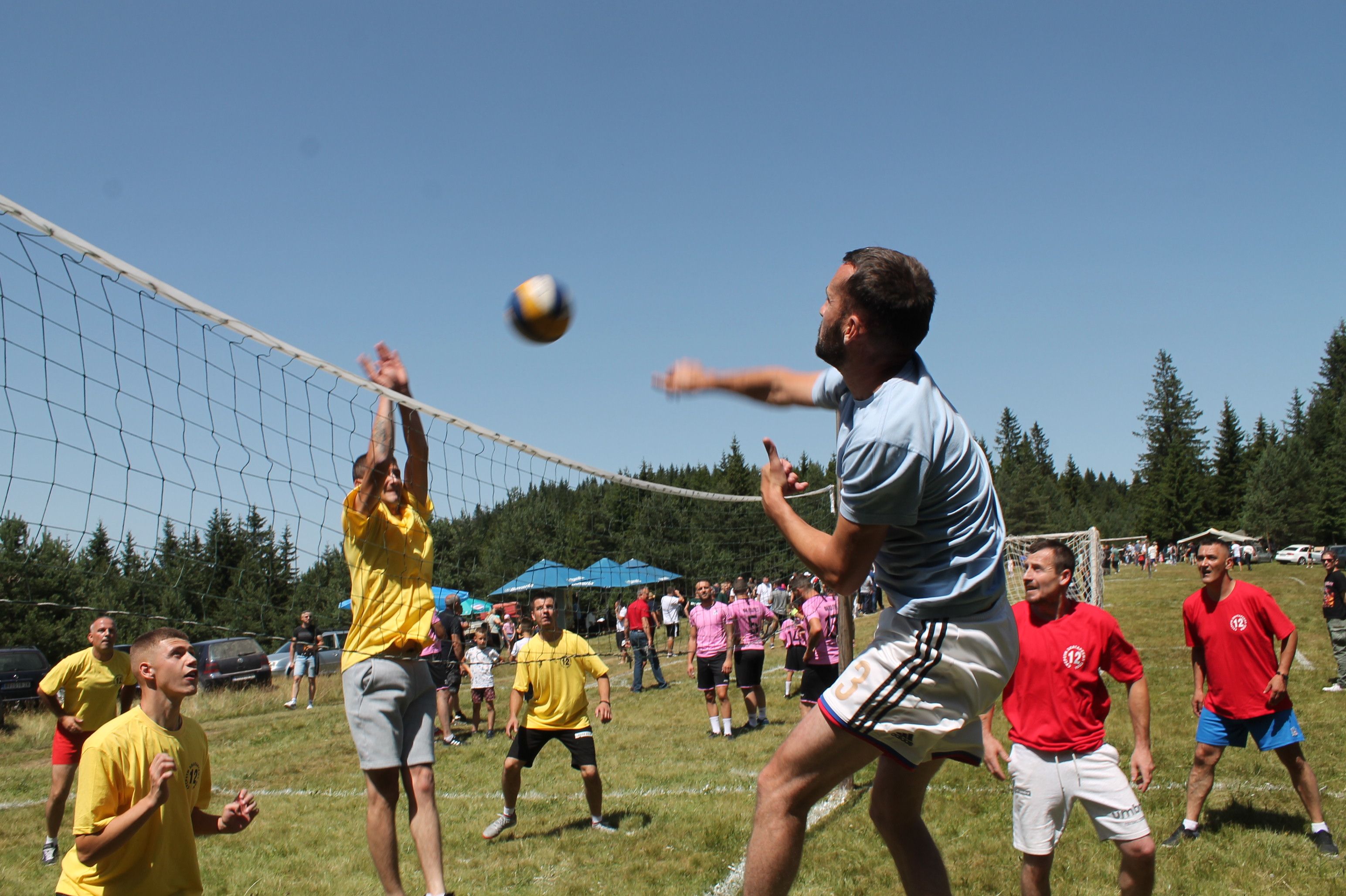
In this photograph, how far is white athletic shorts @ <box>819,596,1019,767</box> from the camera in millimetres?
2576

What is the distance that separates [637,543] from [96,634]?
5093 millimetres

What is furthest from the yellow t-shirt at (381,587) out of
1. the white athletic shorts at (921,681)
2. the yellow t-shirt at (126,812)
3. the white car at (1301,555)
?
the white car at (1301,555)

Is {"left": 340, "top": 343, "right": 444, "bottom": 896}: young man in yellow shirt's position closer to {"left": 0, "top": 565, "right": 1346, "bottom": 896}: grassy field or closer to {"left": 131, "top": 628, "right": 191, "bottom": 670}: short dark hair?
{"left": 131, "top": 628, "right": 191, "bottom": 670}: short dark hair

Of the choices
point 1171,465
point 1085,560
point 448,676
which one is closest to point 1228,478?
point 1171,465

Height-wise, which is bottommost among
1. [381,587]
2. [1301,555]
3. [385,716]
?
[1301,555]

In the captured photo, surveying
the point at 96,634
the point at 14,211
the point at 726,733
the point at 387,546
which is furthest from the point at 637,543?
the point at 14,211

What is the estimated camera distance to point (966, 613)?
8.66ft

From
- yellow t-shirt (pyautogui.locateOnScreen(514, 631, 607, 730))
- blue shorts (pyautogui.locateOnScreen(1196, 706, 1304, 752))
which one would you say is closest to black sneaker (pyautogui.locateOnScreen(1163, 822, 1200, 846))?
blue shorts (pyautogui.locateOnScreen(1196, 706, 1304, 752))

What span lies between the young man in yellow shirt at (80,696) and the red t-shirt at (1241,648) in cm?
807

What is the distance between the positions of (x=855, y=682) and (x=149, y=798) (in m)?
2.60

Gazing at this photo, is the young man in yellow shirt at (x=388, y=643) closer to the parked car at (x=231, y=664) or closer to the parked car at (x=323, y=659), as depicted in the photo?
the parked car at (x=231, y=664)

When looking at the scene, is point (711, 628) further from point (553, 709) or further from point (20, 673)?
point (20, 673)

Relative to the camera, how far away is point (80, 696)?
25.9 ft

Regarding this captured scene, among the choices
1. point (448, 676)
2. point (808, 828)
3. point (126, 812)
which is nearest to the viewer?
point (126, 812)
